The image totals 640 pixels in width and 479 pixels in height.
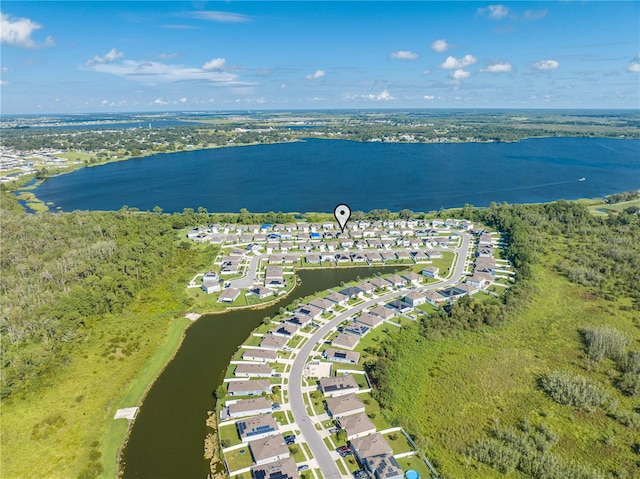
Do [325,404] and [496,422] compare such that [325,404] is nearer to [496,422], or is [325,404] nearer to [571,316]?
[496,422]

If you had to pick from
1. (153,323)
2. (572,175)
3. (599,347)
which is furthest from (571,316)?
(572,175)

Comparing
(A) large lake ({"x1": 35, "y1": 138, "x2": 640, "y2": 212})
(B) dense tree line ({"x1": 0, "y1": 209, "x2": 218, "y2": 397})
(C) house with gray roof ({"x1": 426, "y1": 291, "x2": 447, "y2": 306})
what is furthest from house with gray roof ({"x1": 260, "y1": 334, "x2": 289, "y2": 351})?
(A) large lake ({"x1": 35, "y1": 138, "x2": 640, "y2": 212})

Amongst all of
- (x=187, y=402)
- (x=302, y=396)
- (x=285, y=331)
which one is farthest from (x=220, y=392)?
(x=285, y=331)

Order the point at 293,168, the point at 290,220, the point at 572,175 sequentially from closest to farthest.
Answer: the point at 290,220 → the point at 572,175 → the point at 293,168

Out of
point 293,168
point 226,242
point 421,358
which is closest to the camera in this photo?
point 421,358

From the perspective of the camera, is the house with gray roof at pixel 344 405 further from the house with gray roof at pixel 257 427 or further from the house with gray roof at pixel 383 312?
the house with gray roof at pixel 383 312

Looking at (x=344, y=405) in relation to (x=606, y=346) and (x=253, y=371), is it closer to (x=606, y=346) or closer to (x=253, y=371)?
(x=253, y=371)

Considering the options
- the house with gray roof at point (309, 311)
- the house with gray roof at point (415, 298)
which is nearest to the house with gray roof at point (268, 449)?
the house with gray roof at point (309, 311)
